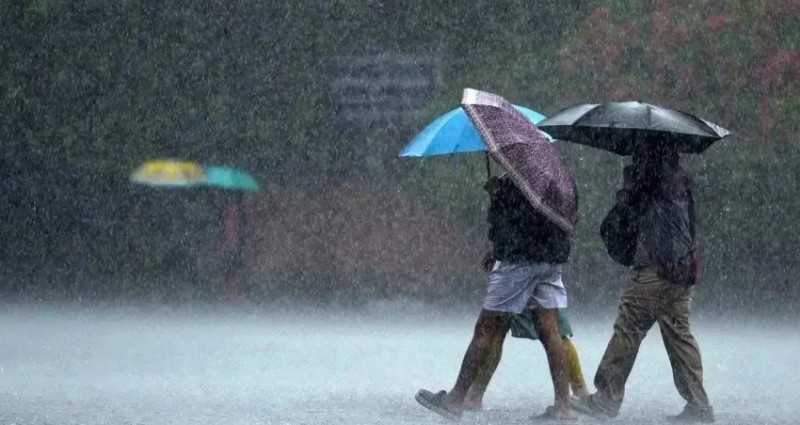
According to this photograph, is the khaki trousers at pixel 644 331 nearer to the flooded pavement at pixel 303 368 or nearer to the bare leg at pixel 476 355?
the flooded pavement at pixel 303 368

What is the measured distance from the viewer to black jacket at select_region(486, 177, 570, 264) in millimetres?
8133

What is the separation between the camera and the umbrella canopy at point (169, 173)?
17484 mm

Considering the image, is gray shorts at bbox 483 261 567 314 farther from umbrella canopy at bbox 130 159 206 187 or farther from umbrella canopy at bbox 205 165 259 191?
umbrella canopy at bbox 130 159 206 187

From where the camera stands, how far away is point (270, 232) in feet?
57.1

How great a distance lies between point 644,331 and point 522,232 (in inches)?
39.4

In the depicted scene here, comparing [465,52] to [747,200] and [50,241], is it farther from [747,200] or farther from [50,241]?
[50,241]

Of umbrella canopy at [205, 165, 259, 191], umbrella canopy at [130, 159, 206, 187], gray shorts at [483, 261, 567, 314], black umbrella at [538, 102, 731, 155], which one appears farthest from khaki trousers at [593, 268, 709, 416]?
umbrella canopy at [130, 159, 206, 187]

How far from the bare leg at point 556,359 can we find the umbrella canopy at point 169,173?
9.81 metres

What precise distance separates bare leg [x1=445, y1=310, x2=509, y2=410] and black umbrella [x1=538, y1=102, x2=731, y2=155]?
1.25 meters

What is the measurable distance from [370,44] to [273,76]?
4.31 feet

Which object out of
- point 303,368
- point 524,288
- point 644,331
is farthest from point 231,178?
point 644,331

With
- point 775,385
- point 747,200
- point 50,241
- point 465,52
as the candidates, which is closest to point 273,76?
point 465,52

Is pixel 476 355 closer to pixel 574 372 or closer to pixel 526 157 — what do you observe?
pixel 574 372

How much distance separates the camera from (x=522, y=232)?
8.16m
